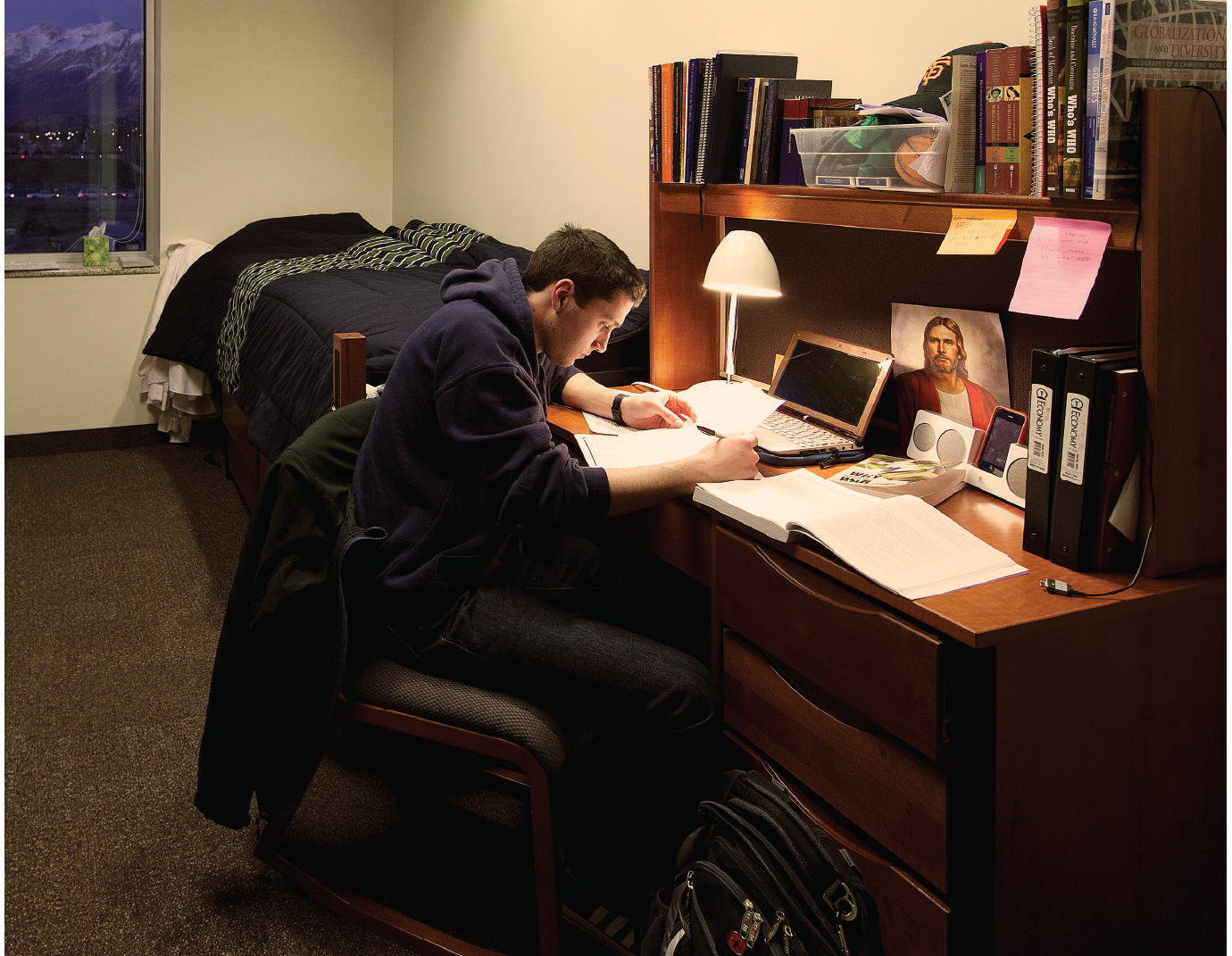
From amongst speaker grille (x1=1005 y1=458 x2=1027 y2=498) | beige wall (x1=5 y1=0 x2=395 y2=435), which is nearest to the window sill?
beige wall (x1=5 y1=0 x2=395 y2=435)

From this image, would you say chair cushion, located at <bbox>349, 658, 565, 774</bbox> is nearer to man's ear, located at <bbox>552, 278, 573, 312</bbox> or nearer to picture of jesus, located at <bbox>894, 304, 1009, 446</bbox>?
man's ear, located at <bbox>552, 278, 573, 312</bbox>

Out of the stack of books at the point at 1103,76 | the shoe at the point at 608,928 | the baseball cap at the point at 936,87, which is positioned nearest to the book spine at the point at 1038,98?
the stack of books at the point at 1103,76

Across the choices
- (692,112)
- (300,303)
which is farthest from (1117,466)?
(300,303)

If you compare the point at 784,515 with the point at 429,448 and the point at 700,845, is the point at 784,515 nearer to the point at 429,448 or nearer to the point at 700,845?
the point at 700,845

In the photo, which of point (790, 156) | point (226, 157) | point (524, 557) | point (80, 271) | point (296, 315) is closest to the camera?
point (524, 557)

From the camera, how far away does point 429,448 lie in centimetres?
160

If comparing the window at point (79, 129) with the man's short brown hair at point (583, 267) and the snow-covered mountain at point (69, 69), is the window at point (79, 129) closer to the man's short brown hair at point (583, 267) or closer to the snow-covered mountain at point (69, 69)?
the snow-covered mountain at point (69, 69)

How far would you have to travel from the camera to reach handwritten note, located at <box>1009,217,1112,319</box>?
48.8 inches

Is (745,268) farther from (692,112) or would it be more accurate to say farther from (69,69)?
(69,69)

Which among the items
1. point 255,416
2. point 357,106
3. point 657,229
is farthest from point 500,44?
point 657,229

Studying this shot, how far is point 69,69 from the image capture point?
15.4 feet

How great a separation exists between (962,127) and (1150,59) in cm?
28

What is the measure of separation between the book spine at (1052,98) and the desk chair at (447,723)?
3.13 ft

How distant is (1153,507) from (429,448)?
976 mm
